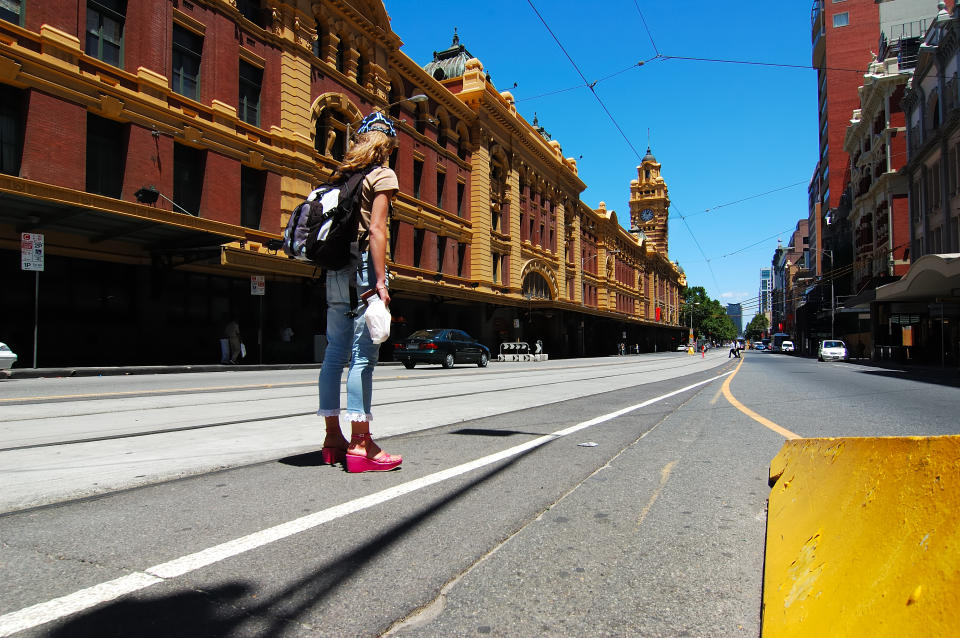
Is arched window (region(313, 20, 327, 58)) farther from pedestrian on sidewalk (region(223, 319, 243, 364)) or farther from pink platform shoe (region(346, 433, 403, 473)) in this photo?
pink platform shoe (region(346, 433, 403, 473))

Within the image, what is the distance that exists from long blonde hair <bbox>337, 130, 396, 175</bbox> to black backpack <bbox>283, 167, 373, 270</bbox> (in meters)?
0.05

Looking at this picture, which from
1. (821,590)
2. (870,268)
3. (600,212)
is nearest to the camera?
(821,590)

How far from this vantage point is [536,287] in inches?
1849

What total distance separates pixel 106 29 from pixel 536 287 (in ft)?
113

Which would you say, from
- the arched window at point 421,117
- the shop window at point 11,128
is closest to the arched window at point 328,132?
the arched window at point 421,117

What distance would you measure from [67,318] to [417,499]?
1726 cm

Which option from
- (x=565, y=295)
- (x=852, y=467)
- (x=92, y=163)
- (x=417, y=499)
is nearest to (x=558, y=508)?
(x=417, y=499)

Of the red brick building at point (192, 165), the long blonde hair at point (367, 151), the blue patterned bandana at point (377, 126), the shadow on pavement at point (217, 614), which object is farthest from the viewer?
the red brick building at point (192, 165)

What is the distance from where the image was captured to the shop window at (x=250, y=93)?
21531mm

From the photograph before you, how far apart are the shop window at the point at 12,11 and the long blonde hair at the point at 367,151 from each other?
17.4m

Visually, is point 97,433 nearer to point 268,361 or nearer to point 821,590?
point 821,590

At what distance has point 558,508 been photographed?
2854 millimetres

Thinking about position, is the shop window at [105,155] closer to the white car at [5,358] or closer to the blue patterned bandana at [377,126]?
the white car at [5,358]

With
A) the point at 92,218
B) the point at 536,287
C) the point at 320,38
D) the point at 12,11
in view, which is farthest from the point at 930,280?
the point at 12,11
